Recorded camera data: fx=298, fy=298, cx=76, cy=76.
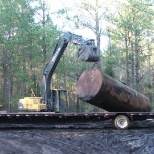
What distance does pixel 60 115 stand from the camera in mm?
14438

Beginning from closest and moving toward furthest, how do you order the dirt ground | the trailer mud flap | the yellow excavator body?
Result: the dirt ground, the trailer mud flap, the yellow excavator body

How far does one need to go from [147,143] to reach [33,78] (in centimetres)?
2350

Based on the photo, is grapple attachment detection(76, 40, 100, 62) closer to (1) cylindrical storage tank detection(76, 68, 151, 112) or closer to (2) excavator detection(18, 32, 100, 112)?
(2) excavator detection(18, 32, 100, 112)

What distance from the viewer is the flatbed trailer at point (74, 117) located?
14359 mm

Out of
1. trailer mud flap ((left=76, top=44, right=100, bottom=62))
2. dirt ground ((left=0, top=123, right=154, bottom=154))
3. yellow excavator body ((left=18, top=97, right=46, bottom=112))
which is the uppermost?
trailer mud flap ((left=76, top=44, right=100, bottom=62))

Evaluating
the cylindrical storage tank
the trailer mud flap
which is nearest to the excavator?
the trailer mud flap

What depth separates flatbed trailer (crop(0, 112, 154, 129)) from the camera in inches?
565

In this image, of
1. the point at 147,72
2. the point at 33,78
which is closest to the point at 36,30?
the point at 33,78

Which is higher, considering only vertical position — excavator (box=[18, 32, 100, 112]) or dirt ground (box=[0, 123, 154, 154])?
excavator (box=[18, 32, 100, 112])

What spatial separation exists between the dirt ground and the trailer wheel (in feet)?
4.09

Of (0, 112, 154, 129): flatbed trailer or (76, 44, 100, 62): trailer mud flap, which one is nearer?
(76, 44, 100, 62): trailer mud flap

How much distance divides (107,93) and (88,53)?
2130mm

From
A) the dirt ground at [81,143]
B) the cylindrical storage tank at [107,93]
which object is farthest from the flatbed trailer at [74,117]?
the dirt ground at [81,143]

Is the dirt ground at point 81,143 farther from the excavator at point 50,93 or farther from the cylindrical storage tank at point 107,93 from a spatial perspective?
the excavator at point 50,93
